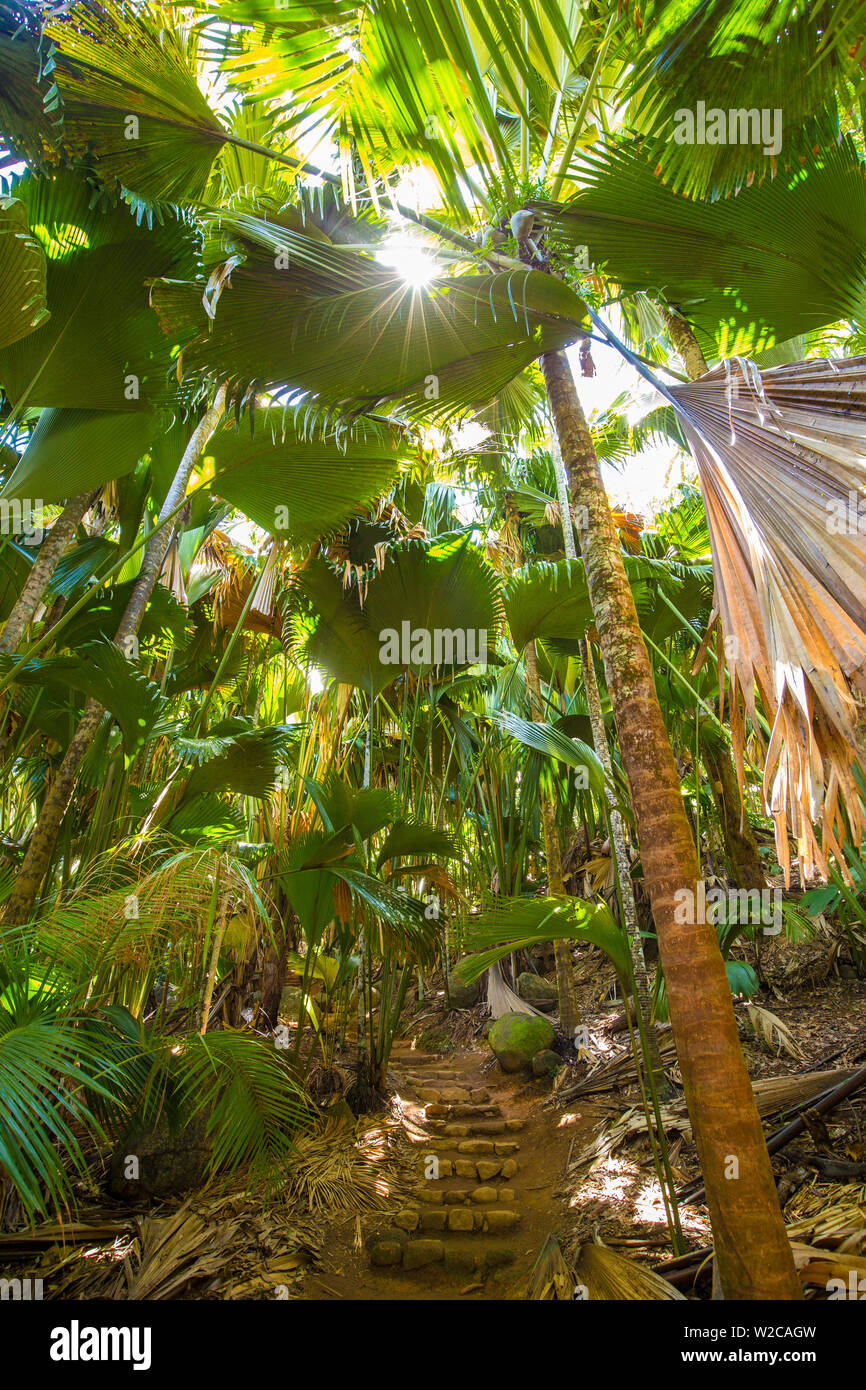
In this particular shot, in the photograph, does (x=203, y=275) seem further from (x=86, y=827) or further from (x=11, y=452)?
(x=86, y=827)

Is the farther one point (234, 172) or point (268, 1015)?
point (268, 1015)

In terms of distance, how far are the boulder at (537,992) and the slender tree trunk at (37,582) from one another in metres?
6.06

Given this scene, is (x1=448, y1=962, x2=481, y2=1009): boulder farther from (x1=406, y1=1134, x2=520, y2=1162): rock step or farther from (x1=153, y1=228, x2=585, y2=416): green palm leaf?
(x1=153, y1=228, x2=585, y2=416): green palm leaf

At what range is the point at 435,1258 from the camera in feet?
9.61

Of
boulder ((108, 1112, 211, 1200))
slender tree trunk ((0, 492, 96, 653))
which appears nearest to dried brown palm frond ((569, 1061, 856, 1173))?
boulder ((108, 1112, 211, 1200))

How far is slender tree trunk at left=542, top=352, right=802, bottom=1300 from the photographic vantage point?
151 cm

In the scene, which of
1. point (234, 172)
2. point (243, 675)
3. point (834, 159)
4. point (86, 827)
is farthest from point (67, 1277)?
point (234, 172)

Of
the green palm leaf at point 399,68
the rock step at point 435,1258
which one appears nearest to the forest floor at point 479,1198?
the rock step at point 435,1258

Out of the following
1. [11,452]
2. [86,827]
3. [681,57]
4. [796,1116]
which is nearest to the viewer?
[681,57]

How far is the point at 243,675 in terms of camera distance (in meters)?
5.88

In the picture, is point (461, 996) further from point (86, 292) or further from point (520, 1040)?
point (86, 292)

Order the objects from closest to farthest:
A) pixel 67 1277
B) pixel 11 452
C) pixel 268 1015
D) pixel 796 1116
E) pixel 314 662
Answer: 1. pixel 67 1277
2. pixel 796 1116
3. pixel 11 452
4. pixel 314 662
5. pixel 268 1015

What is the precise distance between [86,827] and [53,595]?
1450mm

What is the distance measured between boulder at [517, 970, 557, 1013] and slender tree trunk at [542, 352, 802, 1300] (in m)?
5.67
